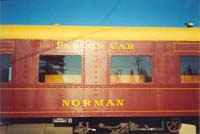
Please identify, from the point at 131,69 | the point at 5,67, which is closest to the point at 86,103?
the point at 131,69

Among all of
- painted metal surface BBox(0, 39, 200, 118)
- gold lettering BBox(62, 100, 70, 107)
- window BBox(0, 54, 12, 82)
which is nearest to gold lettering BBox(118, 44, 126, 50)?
painted metal surface BBox(0, 39, 200, 118)

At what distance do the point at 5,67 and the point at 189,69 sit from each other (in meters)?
5.51

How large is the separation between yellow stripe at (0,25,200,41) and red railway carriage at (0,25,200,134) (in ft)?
0.10

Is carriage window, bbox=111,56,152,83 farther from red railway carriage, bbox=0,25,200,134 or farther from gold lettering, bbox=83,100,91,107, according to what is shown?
gold lettering, bbox=83,100,91,107

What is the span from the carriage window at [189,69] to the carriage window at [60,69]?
10.3ft

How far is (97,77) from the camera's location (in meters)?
8.13

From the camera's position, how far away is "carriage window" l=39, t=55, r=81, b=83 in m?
8.06

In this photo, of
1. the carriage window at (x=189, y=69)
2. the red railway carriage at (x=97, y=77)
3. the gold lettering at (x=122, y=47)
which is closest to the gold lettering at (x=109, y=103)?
the red railway carriage at (x=97, y=77)

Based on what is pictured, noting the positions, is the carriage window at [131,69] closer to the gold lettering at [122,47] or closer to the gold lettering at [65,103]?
the gold lettering at [122,47]

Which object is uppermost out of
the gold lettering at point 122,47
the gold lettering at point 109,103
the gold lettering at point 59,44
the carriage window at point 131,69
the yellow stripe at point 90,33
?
the yellow stripe at point 90,33

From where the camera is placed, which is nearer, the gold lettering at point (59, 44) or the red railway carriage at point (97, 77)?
the red railway carriage at point (97, 77)

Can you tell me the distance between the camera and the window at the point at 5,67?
798cm

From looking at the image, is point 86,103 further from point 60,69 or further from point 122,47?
point 122,47

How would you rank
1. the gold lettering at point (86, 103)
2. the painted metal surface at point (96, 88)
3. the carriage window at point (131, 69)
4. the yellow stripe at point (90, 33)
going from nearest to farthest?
1. the painted metal surface at point (96, 88)
2. the gold lettering at point (86, 103)
3. the carriage window at point (131, 69)
4. the yellow stripe at point (90, 33)
